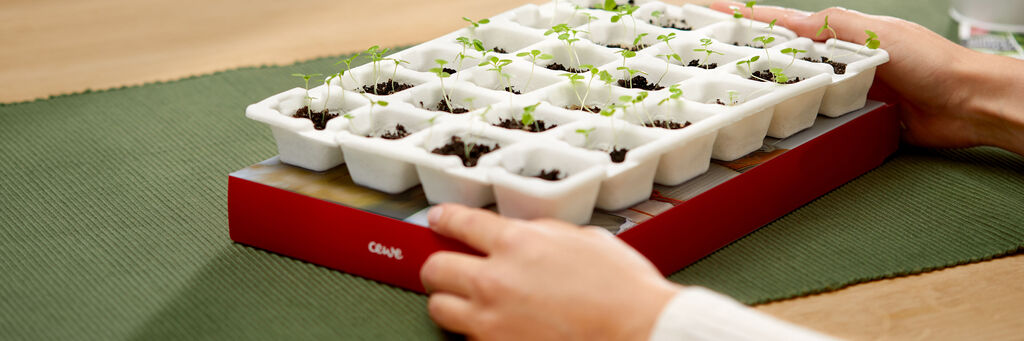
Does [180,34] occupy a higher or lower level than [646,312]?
lower

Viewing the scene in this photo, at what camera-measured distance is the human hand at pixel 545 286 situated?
2.18 ft

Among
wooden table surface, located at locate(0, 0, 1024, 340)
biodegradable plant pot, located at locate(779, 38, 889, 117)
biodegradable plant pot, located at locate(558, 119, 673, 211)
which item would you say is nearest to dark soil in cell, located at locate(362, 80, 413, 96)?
biodegradable plant pot, located at locate(558, 119, 673, 211)

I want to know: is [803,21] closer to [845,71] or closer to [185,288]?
[845,71]

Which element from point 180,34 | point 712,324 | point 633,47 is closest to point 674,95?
point 633,47

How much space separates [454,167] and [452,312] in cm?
13

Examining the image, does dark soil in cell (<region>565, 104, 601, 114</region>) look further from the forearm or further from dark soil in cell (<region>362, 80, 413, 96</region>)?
the forearm

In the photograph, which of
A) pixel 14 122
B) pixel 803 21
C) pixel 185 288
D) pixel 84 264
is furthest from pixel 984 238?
pixel 14 122

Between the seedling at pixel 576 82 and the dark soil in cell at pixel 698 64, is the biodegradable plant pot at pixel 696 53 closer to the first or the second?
the dark soil in cell at pixel 698 64

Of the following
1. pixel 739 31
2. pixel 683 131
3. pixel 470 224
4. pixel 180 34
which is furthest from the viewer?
pixel 180 34

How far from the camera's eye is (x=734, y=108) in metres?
0.91

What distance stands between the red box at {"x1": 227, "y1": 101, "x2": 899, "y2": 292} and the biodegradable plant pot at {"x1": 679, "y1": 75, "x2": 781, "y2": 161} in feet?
0.05

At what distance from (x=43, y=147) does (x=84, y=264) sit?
38 cm

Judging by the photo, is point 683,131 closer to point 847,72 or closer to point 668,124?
point 668,124

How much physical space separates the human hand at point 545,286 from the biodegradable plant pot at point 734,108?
26 centimetres
